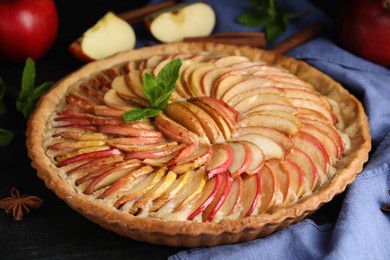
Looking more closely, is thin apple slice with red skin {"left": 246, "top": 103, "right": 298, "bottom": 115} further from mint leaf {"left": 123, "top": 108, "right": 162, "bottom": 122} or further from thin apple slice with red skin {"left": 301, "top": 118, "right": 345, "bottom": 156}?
mint leaf {"left": 123, "top": 108, "right": 162, "bottom": 122}

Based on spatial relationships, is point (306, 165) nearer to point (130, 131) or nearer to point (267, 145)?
point (267, 145)

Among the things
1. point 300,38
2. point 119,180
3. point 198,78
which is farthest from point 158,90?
point 300,38

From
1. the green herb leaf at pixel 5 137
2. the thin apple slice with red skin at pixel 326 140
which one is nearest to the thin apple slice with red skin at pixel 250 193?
the thin apple slice with red skin at pixel 326 140

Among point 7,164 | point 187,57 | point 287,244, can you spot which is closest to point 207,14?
point 187,57

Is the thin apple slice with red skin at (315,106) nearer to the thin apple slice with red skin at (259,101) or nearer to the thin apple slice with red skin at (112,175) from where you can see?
the thin apple slice with red skin at (259,101)

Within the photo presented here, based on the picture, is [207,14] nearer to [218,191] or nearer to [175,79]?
[175,79]
